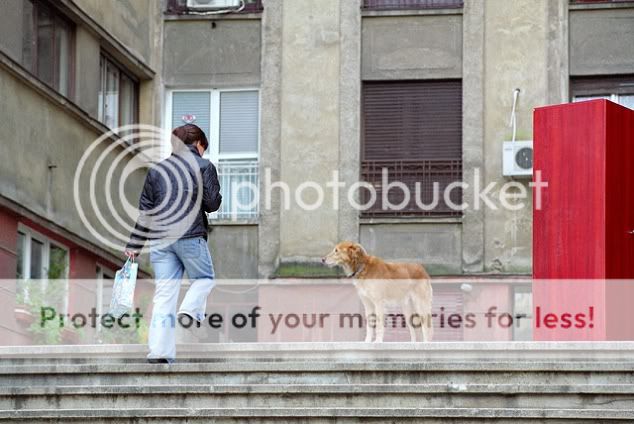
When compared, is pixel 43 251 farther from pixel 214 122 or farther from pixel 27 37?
pixel 214 122

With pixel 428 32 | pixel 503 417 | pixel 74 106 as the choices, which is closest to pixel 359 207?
pixel 428 32

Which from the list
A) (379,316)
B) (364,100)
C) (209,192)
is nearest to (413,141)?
(364,100)

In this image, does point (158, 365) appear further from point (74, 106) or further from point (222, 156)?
point (222, 156)

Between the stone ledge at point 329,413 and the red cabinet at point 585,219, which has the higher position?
the red cabinet at point 585,219

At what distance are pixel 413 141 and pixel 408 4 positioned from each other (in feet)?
7.66

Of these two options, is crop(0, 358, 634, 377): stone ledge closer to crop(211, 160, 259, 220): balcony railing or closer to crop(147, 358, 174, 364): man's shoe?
crop(147, 358, 174, 364): man's shoe

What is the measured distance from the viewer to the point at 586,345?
13555 millimetres

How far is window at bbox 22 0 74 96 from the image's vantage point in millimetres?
22625

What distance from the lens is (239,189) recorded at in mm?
28078

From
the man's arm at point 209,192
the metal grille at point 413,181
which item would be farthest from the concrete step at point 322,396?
the metal grille at point 413,181

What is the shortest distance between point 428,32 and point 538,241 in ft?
37.4

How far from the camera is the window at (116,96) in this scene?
2638 centimetres

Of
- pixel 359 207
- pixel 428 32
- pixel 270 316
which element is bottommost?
pixel 270 316

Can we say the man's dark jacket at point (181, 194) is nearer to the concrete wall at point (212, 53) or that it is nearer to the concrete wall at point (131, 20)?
the concrete wall at point (131, 20)
